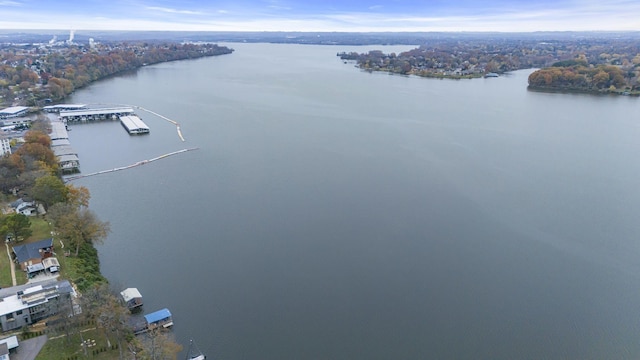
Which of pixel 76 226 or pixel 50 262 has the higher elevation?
pixel 76 226

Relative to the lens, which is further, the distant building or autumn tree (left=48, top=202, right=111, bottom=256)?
the distant building

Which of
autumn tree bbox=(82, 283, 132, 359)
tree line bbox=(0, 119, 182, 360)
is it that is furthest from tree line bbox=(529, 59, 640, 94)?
autumn tree bbox=(82, 283, 132, 359)

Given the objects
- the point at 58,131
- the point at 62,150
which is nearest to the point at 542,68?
the point at 58,131

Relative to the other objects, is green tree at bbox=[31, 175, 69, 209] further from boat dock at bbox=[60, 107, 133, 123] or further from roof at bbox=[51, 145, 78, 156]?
boat dock at bbox=[60, 107, 133, 123]

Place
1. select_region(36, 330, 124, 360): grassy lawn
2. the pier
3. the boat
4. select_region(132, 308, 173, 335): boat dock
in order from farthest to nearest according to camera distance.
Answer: the pier, select_region(132, 308, 173, 335): boat dock, the boat, select_region(36, 330, 124, 360): grassy lawn

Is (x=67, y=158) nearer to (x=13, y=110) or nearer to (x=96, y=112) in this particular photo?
(x=96, y=112)

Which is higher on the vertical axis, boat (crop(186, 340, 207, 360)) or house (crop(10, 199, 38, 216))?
house (crop(10, 199, 38, 216))

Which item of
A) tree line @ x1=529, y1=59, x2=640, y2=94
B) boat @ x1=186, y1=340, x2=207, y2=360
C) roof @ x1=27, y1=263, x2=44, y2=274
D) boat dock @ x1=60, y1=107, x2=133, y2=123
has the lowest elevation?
boat @ x1=186, y1=340, x2=207, y2=360
